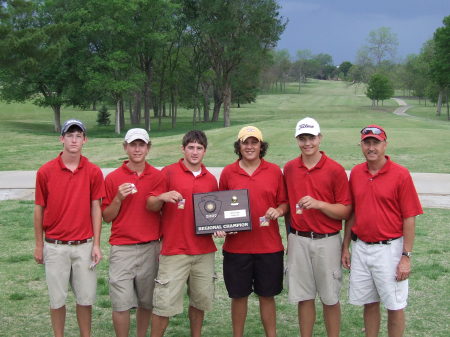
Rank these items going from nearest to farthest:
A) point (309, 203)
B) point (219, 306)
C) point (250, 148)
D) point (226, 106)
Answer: point (309, 203), point (250, 148), point (219, 306), point (226, 106)

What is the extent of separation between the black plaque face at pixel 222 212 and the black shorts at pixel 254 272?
343mm

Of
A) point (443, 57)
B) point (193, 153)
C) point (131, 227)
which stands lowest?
point (131, 227)

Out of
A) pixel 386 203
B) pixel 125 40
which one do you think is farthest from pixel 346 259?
pixel 125 40

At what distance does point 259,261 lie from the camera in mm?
4559

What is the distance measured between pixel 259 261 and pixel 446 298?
2.65m

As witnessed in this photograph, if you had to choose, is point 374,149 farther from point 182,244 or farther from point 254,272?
point 182,244

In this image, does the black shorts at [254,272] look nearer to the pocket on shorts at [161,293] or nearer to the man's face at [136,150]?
the pocket on shorts at [161,293]

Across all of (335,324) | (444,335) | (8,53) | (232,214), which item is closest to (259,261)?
(232,214)

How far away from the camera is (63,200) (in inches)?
169

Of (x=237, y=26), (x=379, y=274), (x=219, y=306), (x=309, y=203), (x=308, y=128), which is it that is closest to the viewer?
(x=309, y=203)

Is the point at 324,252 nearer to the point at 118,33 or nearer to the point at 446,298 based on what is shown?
the point at 446,298

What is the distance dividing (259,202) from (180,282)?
924 millimetres

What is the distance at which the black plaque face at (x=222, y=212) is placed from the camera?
4336 mm

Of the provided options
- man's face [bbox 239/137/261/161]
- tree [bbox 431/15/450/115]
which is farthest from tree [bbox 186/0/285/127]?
man's face [bbox 239/137/261/161]
